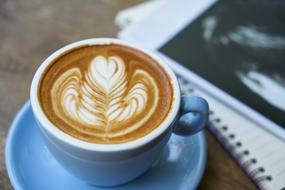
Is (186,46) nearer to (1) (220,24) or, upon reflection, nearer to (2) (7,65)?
(1) (220,24)

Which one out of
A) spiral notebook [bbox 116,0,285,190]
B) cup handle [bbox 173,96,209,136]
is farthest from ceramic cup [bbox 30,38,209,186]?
spiral notebook [bbox 116,0,285,190]

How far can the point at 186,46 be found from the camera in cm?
71

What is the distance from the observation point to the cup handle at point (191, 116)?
504 millimetres

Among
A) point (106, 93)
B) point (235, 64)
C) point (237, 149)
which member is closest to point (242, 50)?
point (235, 64)

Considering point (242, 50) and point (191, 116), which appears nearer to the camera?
point (191, 116)

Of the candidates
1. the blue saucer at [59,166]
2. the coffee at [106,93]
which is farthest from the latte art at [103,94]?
the blue saucer at [59,166]

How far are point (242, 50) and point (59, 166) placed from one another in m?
0.37

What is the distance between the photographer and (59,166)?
56 cm

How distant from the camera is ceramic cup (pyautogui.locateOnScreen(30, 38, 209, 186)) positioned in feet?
1.47

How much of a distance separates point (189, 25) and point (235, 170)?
0.94 feet

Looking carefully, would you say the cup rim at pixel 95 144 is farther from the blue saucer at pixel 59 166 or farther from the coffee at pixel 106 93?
the blue saucer at pixel 59 166

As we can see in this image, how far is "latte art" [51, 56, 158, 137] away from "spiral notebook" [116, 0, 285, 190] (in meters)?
0.17

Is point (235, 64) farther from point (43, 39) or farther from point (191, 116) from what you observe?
point (43, 39)

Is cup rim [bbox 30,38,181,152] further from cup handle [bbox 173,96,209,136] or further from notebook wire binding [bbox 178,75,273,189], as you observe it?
notebook wire binding [bbox 178,75,273,189]
